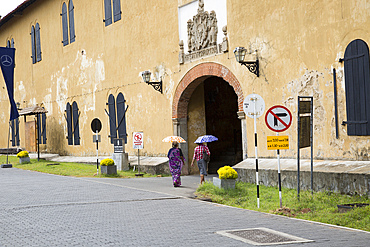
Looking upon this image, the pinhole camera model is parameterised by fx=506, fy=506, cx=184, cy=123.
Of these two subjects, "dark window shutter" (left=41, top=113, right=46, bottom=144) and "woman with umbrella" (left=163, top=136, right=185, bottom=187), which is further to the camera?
"dark window shutter" (left=41, top=113, right=46, bottom=144)

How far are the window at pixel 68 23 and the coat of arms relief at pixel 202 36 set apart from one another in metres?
11.1

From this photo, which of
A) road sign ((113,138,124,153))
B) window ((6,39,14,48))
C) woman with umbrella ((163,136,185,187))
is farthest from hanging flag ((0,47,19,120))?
woman with umbrella ((163,136,185,187))

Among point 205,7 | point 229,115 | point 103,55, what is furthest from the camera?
point 103,55

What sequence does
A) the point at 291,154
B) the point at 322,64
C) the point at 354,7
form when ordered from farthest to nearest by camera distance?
the point at 291,154 → the point at 322,64 → the point at 354,7

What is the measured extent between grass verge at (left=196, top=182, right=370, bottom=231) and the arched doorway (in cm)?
287

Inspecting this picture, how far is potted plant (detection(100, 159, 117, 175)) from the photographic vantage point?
62.0ft

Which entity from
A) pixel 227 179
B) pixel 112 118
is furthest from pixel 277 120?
pixel 112 118

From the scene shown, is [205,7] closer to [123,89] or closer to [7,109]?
[123,89]

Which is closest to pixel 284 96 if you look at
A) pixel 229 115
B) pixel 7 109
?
pixel 229 115

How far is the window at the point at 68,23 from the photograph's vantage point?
27250 millimetres

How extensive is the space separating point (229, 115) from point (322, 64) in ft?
29.9

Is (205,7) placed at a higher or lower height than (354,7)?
higher

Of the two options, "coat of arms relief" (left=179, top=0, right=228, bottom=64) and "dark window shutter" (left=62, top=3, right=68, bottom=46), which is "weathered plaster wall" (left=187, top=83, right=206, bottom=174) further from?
"dark window shutter" (left=62, top=3, right=68, bottom=46)

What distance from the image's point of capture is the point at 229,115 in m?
21.9
